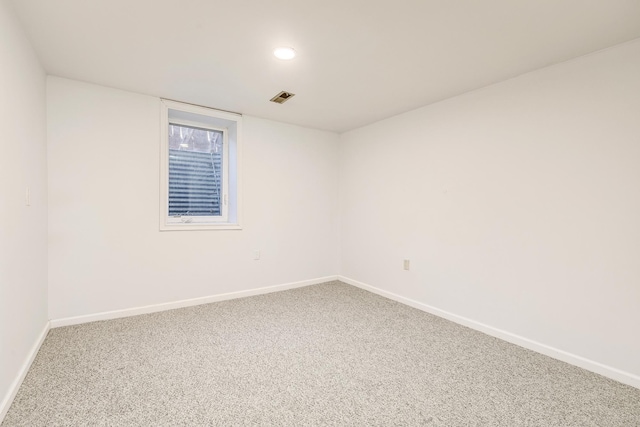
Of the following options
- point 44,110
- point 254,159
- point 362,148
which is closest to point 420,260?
point 362,148

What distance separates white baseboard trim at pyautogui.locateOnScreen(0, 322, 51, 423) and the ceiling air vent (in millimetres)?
2679

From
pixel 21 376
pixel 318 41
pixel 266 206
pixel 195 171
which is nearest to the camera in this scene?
pixel 21 376

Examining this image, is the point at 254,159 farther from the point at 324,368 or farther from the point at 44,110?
the point at 324,368

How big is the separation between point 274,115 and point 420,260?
2.30m

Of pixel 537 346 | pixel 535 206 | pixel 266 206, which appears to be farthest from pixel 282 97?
pixel 537 346

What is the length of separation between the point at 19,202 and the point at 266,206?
2.22m

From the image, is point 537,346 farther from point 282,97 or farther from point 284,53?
point 282,97

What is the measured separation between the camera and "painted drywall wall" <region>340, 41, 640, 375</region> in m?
1.91

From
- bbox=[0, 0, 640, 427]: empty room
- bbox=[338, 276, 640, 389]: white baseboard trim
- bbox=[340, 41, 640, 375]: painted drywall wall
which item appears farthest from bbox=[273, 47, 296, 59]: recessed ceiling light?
bbox=[338, 276, 640, 389]: white baseboard trim

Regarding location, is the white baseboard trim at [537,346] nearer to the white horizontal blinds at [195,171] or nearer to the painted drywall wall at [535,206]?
the painted drywall wall at [535,206]

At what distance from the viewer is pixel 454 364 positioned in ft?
6.64

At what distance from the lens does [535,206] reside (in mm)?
2275

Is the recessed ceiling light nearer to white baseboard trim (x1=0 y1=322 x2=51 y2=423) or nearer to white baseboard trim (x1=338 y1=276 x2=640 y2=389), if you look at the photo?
white baseboard trim (x1=0 y1=322 x2=51 y2=423)

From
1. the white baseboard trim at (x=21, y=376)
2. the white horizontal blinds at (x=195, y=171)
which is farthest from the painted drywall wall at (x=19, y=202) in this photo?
the white horizontal blinds at (x=195, y=171)
